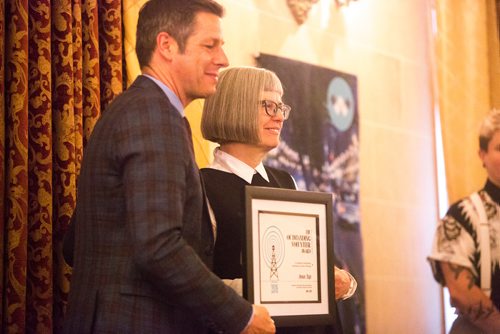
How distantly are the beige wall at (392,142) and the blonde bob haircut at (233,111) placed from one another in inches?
47.6

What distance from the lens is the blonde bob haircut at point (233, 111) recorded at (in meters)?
2.48

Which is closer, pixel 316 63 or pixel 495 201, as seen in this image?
pixel 495 201

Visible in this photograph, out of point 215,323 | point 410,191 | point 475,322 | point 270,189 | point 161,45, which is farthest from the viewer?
point 410,191

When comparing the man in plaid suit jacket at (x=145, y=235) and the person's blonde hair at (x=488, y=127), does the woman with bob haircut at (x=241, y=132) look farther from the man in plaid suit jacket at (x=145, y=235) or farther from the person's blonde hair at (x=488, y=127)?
the person's blonde hair at (x=488, y=127)

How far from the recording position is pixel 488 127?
3.59 metres

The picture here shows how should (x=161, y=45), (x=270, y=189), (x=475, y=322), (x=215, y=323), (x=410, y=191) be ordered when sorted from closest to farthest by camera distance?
(x=215, y=323) → (x=161, y=45) → (x=270, y=189) → (x=475, y=322) → (x=410, y=191)

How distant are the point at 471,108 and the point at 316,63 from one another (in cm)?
70

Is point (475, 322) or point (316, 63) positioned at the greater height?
point (316, 63)

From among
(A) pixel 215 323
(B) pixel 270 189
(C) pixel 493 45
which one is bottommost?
(A) pixel 215 323

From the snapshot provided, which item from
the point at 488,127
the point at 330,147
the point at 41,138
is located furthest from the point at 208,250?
the point at 488,127

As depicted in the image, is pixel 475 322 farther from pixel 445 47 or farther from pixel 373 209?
pixel 445 47

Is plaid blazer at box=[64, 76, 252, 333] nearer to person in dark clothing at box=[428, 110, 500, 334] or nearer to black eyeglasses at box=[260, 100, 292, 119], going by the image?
black eyeglasses at box=[260, 100, 292, 119]

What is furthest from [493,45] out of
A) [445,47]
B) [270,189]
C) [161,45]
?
[161,45]

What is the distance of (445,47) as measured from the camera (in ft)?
12.6
